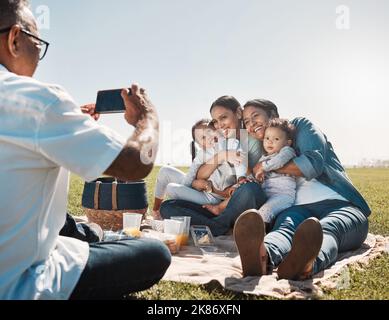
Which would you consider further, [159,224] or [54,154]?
[159,224]

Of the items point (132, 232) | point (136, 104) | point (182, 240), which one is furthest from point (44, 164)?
point (182, 240)

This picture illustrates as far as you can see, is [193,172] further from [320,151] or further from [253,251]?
[253,251]

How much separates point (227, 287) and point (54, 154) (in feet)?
4.86

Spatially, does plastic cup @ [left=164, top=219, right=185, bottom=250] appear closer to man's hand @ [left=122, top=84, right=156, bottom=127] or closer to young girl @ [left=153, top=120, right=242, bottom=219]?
young girl @ [left=153, top=120, right=242, bottom=219]

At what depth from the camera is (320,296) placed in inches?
99.0

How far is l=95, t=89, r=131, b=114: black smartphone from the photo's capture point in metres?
2.20

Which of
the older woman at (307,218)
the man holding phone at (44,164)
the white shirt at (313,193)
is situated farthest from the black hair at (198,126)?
the man holding phone at (44,164)

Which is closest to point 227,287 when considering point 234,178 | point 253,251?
point 253,251

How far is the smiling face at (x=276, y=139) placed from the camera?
13.6 feet

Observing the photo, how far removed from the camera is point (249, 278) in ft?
9.05

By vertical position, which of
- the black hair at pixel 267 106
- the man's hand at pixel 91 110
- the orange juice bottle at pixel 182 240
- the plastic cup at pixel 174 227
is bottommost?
the orange juice bottle at pixel 182 240

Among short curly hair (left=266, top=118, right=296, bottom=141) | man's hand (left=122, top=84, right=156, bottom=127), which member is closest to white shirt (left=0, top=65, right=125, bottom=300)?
man's hand (left=122, top=84, right=156, bottom=127)

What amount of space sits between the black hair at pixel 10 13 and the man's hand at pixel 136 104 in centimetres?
54

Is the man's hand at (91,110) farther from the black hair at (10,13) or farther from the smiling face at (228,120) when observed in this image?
the smiling face at (228,120)
